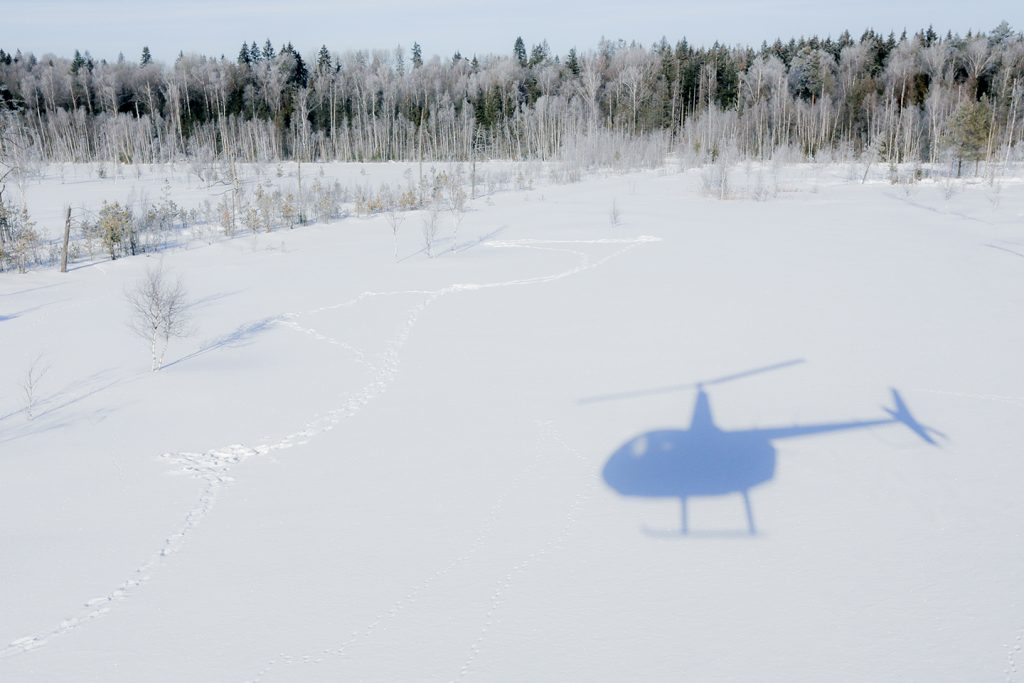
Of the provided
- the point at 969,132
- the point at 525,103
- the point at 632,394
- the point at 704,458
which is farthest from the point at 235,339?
the point at 525,103

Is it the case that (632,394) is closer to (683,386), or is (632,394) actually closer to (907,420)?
(683,386)

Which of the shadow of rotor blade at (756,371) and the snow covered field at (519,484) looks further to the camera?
the shadow of rotor blade at (756,371)

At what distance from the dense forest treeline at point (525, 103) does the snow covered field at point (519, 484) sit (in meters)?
19.2

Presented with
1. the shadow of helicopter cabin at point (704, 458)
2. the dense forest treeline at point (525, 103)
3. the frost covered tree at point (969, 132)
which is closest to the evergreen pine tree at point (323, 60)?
the dense forest treeline at point (525, 103)

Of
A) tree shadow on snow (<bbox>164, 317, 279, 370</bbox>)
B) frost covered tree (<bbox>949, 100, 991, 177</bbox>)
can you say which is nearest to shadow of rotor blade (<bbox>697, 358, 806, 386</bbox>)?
tree shadow on snow (<bbox>164, 317, 279, 370</bbox>)

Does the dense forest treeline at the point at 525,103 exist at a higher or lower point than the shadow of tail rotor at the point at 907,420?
higher

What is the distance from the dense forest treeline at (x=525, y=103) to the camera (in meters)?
31.4

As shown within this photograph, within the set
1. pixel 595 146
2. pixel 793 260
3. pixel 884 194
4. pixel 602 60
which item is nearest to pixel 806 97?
pixel 602 60

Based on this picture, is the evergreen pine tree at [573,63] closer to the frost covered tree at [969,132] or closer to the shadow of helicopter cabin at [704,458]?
the frost covered tree at [969,132]

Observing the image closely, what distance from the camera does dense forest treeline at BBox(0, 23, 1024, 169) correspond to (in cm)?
3144

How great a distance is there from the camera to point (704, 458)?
467cm

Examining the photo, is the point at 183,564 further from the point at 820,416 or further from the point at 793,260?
the point at 793,260

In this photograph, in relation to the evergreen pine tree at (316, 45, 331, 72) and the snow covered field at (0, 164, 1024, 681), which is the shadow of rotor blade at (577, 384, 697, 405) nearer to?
the snow covered field at (0, 164, 1024, 681)

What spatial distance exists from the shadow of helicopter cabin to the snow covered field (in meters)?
0.03
